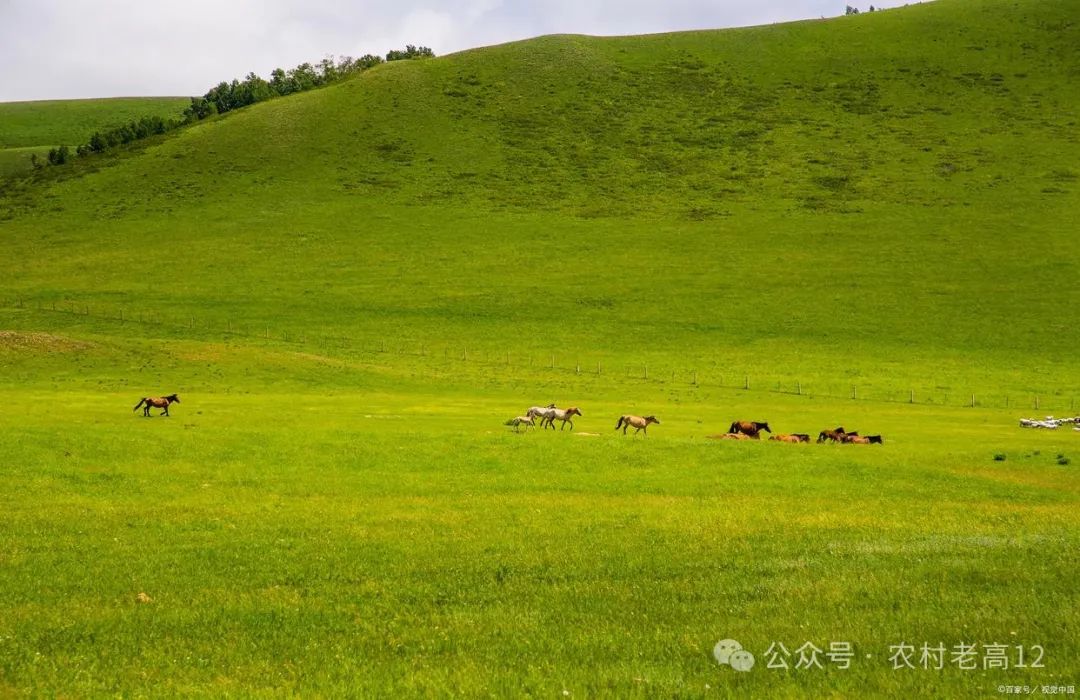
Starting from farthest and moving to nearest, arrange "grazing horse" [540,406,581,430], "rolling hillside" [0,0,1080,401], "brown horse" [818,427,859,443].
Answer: "rolling hillside" [0,0,1080,401] → "grazing horse" [540,406,581,430] → "brown horse" [818,427,859,443]

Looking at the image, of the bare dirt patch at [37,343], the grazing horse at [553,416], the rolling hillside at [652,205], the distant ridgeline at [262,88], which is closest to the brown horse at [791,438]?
the grazing horse at [553,416]

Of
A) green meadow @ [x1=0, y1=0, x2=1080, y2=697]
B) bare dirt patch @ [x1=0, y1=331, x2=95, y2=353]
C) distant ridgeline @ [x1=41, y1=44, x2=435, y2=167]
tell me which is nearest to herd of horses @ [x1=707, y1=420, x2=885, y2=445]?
green meadow @ [x1=0, y1=0, x2=1080, y2=697]

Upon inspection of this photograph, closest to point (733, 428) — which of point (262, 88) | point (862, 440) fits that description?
point (862, 440)

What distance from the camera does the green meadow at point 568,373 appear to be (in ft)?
38.7

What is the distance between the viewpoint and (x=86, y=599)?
13.5 meters

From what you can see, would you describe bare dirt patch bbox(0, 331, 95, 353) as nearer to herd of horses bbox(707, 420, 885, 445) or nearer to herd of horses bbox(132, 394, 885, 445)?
herd of horses bbox(132, 394, 885, 445)

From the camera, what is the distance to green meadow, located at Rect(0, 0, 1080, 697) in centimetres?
1180

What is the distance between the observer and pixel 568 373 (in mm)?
67750

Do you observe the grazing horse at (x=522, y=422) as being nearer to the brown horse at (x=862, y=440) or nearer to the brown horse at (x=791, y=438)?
the brown horse at (x=791, y=438)

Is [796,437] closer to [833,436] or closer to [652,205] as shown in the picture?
[833,436]

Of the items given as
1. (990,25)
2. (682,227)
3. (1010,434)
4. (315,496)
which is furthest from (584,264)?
(990,25)

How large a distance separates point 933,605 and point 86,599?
1187cm

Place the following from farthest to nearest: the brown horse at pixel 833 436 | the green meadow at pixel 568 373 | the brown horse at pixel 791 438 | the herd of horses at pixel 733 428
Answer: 1. the brown horse at pixel 833 436
2. the herd of horses at pixel 733 428
3. the brown horse at pixel 791 438
4. the green meadow at pixel 568 373

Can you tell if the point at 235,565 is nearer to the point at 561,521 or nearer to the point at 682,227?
the point at 561,521
